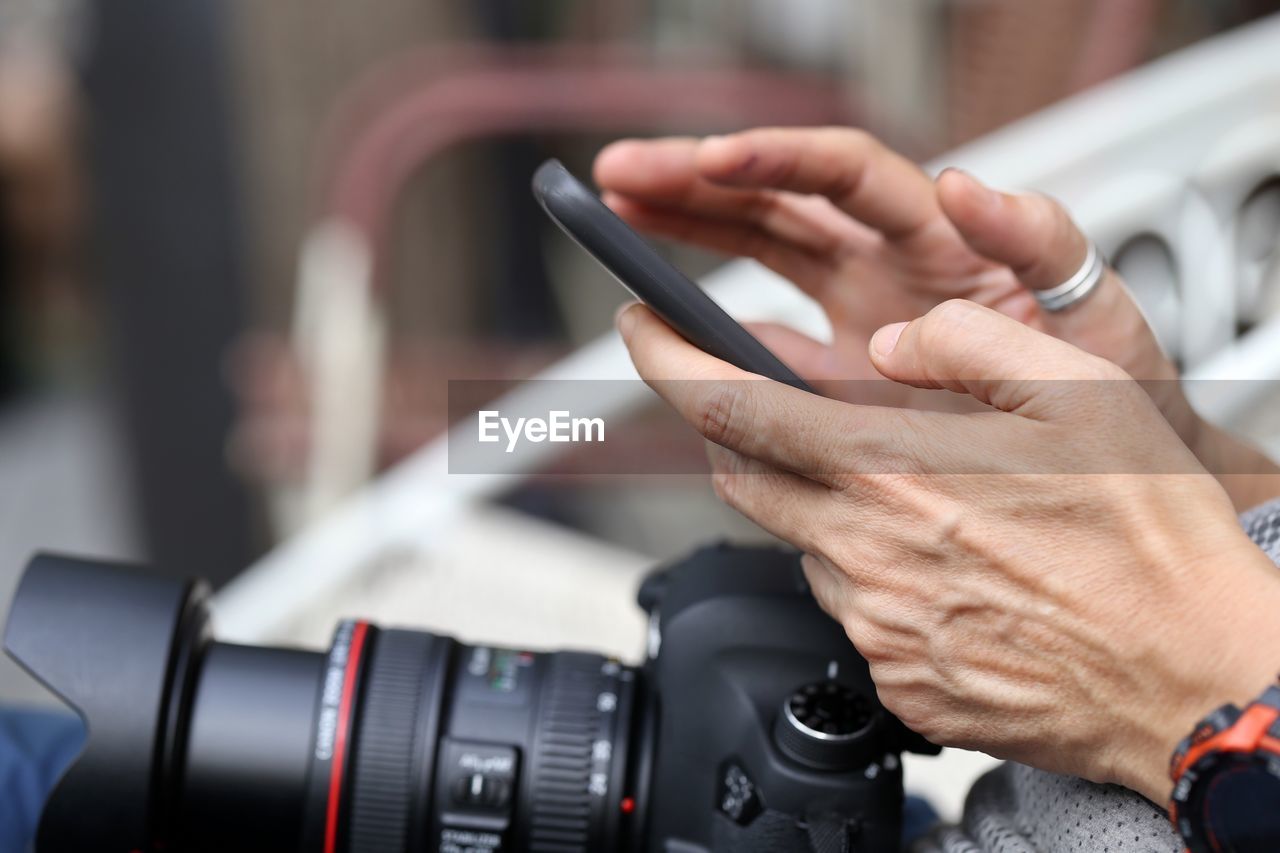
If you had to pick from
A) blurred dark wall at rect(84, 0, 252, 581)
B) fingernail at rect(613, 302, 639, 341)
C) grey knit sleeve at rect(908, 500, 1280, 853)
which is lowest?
grey knit sleeve at rect(908, 500, 1280, 853)

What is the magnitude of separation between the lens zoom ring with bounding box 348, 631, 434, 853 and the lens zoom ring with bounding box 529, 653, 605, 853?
0.24 feet

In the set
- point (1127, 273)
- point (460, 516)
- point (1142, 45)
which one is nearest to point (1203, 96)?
A: point (1127, 273)

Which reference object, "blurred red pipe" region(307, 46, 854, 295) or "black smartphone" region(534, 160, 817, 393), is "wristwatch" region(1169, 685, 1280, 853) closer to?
"black smartphone" region(534, 160, 817, 393)

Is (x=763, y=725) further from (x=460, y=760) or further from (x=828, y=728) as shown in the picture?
(x=460, y=760)

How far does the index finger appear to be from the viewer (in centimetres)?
80

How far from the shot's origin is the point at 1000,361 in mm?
556

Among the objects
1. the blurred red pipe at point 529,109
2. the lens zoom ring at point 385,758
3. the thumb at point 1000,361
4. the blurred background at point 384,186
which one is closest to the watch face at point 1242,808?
the thumb at point 1000,361

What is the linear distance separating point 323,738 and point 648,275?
33 centimetres

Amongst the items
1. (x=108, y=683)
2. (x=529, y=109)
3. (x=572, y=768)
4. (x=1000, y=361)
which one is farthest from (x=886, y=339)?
(x=529, y=109)

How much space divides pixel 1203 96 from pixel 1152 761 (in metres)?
1.10

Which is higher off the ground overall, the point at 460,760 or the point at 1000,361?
the point at 1000,361

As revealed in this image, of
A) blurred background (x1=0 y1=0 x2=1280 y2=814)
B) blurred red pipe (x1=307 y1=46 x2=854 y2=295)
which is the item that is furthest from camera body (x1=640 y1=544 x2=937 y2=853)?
blurred red pipe (x1=307 y1=46 x2=854 y2=295)

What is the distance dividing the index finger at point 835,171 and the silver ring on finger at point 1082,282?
98 millimetres

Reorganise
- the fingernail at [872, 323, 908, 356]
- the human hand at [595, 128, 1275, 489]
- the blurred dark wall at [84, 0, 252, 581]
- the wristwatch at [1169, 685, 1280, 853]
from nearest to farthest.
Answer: the wristwatch at [1169, 685, 1280, 853] < the fingernail at [872, 323, 908, 356] < the human hand at [595, 128, 1275, 489] < the blurred dark wall at [84, 0, 252, 581]
